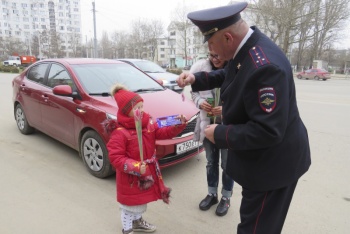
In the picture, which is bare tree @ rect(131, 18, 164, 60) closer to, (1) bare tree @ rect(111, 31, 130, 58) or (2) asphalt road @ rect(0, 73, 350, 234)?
(1) bare tree @ rect(111, 31, 130, 58)

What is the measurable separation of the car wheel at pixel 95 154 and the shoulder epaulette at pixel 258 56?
2433mm

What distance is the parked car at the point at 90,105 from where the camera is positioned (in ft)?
11.3

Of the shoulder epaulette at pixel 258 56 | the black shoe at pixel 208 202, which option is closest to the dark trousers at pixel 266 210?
the shoulder epaulette at pixel 258 56

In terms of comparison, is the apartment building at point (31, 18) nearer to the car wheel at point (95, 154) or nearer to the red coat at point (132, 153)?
the car wheel at point (95, 154)

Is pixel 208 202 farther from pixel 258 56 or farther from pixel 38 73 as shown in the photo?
pixel 38 73

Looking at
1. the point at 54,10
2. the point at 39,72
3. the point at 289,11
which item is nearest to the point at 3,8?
the point at 54,10

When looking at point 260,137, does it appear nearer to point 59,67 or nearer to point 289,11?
point 59,67

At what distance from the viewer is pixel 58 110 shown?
4.11 m

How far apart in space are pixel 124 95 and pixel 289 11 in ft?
110

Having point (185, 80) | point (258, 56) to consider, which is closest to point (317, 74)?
point (185, 80)

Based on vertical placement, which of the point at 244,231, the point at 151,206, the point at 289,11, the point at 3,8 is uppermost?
the point at 3,8

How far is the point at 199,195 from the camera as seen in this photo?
3.30m

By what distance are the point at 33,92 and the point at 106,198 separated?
2.69 metres

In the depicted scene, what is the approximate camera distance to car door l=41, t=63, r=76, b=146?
392cm
